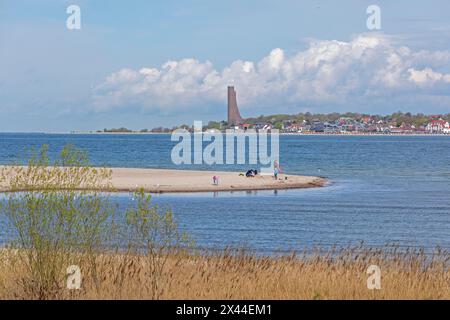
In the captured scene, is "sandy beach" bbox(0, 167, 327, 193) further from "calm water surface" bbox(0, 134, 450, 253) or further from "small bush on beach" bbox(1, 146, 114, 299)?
"small bush on beach" bbox(1, 146, 114, 299)

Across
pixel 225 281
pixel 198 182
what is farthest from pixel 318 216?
pixel 225 281

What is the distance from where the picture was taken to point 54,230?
15781 mm

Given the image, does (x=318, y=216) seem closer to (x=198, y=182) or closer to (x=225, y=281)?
(x=198, y=182)

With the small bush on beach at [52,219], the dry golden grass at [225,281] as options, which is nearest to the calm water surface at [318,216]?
the dry golden grass at [225,281]

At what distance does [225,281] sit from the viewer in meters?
16.5

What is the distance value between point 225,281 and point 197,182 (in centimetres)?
5643

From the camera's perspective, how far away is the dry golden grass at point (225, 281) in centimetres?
1527

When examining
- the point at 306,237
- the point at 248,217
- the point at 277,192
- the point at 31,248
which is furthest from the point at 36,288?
the point at 277,192

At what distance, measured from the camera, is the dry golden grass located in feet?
50.1

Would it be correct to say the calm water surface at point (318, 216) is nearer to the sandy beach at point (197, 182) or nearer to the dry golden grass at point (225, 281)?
the sandy beach at point (197, 182)

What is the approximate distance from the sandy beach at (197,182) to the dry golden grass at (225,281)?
43512 millimetres

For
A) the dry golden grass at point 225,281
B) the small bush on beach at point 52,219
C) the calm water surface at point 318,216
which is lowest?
the calm water surface at point 318,216
